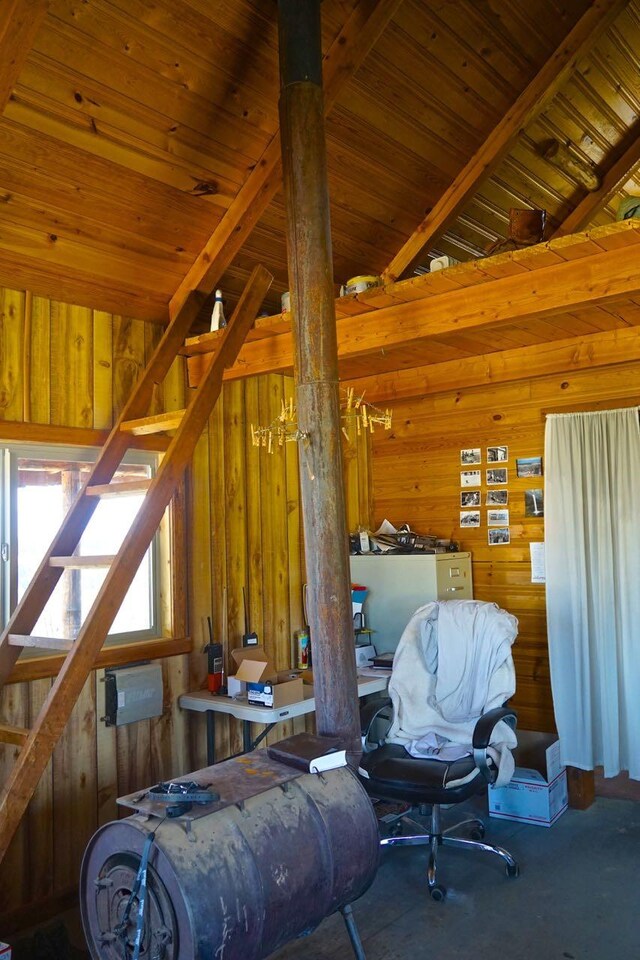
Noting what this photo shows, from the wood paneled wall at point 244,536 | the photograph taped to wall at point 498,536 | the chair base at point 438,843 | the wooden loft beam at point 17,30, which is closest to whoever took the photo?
the wooden loft beam at point 17,30

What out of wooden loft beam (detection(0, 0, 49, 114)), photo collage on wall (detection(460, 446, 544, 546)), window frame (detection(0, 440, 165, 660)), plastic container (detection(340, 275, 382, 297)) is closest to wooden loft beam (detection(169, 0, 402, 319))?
plastic container (detection(340, 275, 382, 297))

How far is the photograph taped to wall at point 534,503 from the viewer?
4699 millimetres

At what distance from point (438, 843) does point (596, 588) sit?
5.56 feet

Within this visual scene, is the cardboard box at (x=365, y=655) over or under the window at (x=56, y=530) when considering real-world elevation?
under

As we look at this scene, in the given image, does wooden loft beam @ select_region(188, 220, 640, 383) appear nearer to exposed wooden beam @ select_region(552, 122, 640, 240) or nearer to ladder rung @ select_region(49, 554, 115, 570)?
ladder rung @ select_region(49, 554, 115, 570)

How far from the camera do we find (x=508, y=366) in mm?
4496

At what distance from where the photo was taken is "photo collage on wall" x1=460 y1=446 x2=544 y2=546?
15.6 feet

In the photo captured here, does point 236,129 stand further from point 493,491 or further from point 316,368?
point 493,491

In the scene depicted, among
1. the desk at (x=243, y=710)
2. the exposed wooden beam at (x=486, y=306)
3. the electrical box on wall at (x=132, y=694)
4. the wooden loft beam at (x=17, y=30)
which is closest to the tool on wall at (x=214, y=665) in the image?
the desk at (x=243, y=710)

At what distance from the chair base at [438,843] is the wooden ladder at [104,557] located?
1815mm

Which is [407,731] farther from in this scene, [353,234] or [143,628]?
[353,234]

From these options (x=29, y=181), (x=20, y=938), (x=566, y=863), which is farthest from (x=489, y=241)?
(x=20, y=938)

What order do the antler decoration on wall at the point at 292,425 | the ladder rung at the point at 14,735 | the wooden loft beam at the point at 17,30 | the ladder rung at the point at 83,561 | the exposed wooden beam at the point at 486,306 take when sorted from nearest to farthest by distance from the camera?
1. the wooden loft beam at the point at 17,30
2. the ladder rung at the point at 14,735
3. the ladder rung at the point at 83,561
4. the exposed wooden beam at the point at 486,306
5. the antler decoration on wall at the point at 292,425

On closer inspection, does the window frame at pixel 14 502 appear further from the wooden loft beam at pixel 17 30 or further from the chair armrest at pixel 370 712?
the wooden loft beam at pixel 17 30
